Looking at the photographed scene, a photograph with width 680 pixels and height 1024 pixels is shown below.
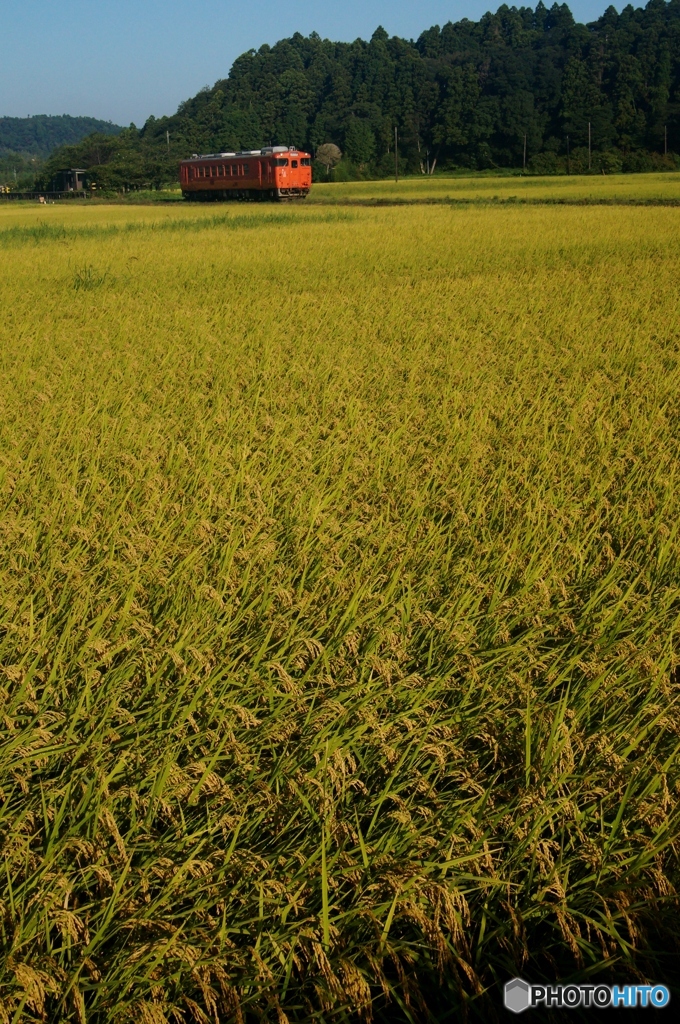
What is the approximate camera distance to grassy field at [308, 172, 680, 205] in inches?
1076

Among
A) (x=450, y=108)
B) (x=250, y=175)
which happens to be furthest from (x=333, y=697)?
(x=450, y=108)

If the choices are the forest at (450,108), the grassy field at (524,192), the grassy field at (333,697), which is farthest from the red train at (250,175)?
the grassy field at (333,697)

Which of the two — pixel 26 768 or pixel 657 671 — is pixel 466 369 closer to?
pixel 657 671

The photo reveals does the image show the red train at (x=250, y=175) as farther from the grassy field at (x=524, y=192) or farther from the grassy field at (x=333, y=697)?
the grassy field at (x=333, y=697)

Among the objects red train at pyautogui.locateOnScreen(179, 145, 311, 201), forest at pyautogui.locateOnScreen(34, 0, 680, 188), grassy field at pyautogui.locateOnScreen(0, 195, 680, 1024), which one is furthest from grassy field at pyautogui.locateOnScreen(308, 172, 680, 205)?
grassy field at pyautogui.locateOnScreen(0, 195, 680, 1024)

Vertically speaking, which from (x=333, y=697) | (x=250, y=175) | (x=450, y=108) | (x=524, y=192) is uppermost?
(x=450, y=108)

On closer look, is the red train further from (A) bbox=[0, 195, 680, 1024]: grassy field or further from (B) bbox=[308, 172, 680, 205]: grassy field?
(A) bbox=[0, 195, 680, 1024]: grassy field

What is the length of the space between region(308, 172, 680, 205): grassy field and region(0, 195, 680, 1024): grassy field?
23.9 meters

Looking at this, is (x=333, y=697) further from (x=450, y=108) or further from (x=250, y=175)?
(x=450, y=108)

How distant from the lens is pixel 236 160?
104 ft

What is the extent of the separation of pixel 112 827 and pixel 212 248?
511 inches

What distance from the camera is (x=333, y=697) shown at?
2.17m

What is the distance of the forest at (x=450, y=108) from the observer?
54.7 m

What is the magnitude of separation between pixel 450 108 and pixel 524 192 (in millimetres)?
35183
